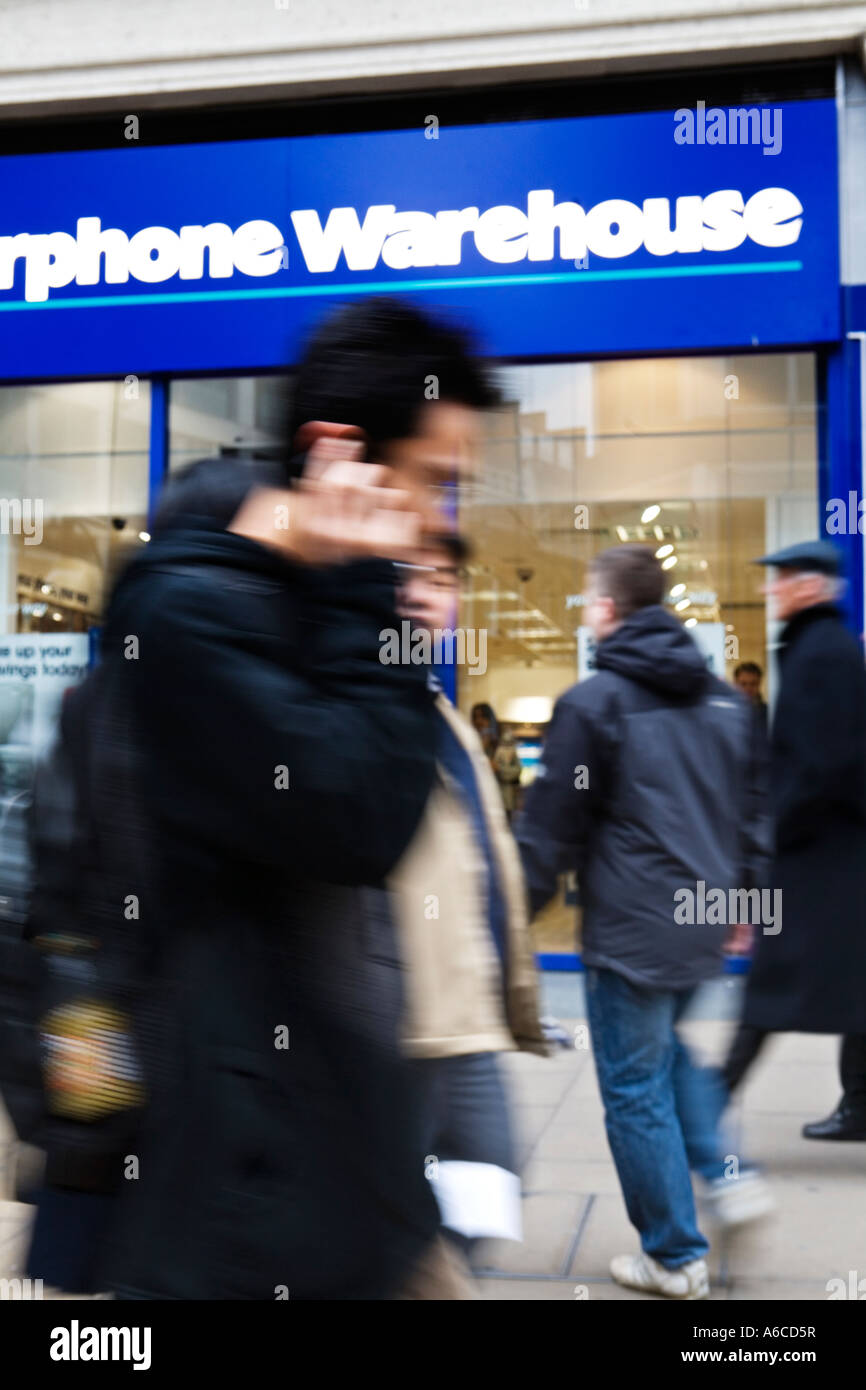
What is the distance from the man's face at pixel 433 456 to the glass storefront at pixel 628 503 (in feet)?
21.4

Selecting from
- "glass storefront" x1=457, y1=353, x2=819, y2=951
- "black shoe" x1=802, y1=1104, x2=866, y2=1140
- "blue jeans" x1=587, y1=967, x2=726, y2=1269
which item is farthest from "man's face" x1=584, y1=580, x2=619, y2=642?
"glass storefront" x1=457, y1=353, x2=819, y2=951

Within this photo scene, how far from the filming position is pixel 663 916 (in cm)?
360

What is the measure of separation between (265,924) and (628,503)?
7271mm

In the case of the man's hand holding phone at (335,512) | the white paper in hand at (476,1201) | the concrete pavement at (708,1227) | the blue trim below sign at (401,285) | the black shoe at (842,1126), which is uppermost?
the blue trim below sign at (401,285)

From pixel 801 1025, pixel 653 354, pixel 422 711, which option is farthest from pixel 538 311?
pixel 422 711

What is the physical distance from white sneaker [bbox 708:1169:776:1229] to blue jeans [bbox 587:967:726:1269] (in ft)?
0.14

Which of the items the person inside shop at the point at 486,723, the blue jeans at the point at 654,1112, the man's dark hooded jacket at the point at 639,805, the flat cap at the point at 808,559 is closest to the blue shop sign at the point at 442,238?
the person inside shop at the point at 486,723

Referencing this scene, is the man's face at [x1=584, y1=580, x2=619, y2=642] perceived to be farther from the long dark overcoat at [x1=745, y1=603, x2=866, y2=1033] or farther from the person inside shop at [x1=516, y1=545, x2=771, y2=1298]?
the long dark overcoat at [x1=745, y1=603, x2=866, y2=1033]

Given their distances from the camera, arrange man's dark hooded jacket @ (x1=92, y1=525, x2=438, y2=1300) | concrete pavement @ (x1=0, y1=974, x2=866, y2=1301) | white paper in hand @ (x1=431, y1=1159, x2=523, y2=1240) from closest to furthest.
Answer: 1. man's dark hooded jacket @ (x1=92, y1=525, x2=438, y2=1300)
2. white paper in hand @ (x1=431, y1=1159, x2=523, y2=1240)
3. concrete pavement @ (x1=0, y1=974, x2=866, y2=1301)

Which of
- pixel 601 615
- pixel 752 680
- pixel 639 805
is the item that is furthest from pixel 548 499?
pixel 639 805

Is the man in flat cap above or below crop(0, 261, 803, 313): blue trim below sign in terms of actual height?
below

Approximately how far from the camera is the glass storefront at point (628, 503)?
8.02m

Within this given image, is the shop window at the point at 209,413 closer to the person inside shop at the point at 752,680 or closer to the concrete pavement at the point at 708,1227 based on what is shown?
the person inside shop at the point at 752,680

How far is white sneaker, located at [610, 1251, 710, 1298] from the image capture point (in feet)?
12.0
